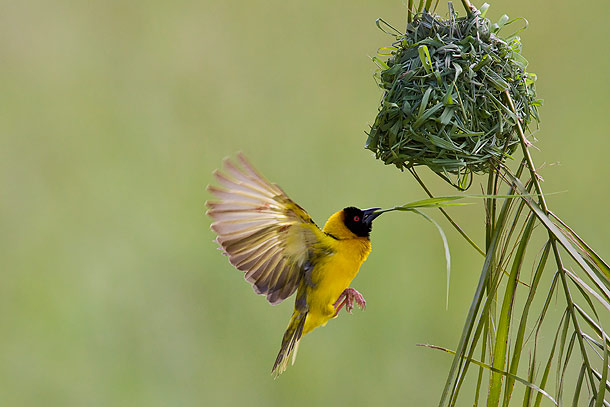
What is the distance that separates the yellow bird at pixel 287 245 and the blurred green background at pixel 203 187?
170cm

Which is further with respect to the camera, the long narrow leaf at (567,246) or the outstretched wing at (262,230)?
the outstretched wing at (262,230)

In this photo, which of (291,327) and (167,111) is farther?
(167,111)

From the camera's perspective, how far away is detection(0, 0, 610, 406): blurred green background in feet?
10.6

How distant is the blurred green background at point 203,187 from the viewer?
3240mm

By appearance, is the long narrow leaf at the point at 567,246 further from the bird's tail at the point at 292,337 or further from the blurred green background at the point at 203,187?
the blurred green background at the point at 203,187

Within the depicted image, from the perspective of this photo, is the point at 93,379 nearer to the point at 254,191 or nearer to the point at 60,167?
the point at 60,167

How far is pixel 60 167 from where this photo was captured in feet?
11.0

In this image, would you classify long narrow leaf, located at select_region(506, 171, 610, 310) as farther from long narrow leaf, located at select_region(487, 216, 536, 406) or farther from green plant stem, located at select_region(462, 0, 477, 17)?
green plant stem, located at select_region(462, 0, 477, 17)

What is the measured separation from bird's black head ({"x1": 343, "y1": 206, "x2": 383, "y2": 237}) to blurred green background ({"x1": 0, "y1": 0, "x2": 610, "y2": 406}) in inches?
69.2

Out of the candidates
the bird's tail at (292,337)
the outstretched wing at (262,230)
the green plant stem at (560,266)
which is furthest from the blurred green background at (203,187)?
the green plant stem at (560,266)

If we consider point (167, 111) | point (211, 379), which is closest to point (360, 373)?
point (211, 379)

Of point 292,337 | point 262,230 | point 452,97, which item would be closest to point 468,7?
point 452,97

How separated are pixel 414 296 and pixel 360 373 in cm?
46

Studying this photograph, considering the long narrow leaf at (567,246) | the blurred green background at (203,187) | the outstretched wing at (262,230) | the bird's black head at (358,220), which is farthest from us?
the blurred green background at (203,187)
